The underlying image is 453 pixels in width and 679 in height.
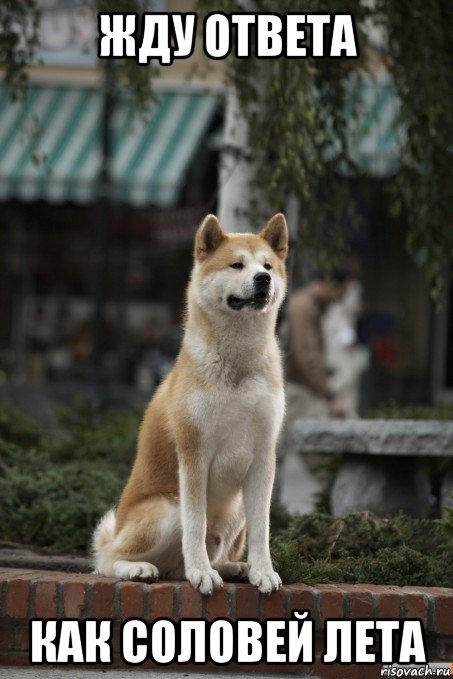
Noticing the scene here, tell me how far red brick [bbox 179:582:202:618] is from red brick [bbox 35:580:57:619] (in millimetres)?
500

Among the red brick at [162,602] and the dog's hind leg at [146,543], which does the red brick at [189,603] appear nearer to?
the red brick at [162,602]

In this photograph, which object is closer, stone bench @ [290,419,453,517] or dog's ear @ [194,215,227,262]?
dog's ear @ [194,215,227,262]

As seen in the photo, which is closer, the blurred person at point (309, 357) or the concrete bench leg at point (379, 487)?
the concrete bench leg at point (379, 487)

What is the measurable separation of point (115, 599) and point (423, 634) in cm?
120

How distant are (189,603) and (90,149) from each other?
10216 millimetres

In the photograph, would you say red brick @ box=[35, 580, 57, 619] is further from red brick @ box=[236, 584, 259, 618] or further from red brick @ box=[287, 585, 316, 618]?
red brick @ box=[287, 585, 316, 618]

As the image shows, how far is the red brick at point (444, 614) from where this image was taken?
4.32 meters

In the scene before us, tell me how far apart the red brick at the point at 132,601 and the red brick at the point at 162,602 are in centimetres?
4

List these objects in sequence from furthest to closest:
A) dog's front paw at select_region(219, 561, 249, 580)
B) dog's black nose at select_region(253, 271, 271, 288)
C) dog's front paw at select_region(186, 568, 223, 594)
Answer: dog's front paw at select_region(219, 561, 249, 580), dog's front paw at select_region(186, 568, 223, 594), dog's black nose at select_region(253, 271, 271, 288)

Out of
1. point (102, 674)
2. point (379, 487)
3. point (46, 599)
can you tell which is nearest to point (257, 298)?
point (46, 599)

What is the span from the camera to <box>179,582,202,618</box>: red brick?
4.21 m

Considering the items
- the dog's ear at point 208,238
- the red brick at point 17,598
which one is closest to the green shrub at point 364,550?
the red brick at point 17,598

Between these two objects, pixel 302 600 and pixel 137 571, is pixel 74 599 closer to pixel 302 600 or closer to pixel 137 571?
pixel 137 571

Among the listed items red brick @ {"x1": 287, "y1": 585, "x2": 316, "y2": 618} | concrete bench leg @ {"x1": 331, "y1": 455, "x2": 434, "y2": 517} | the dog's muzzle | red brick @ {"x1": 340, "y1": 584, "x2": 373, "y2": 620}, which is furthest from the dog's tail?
concrete bench leg @ {"x1": 331, "y1": 455, "x2": 434, "y2": 517}
